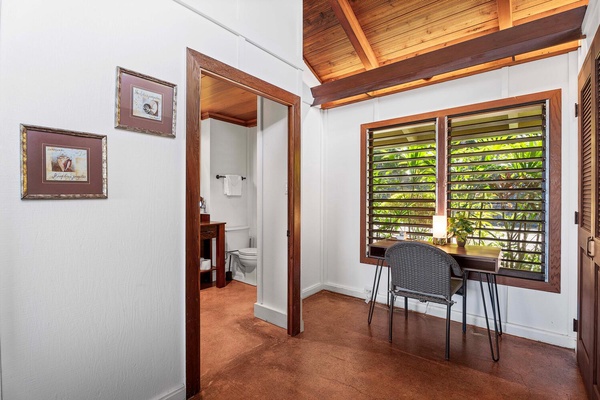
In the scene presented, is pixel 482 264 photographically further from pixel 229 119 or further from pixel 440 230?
pixel 229 119

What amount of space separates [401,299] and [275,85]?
2.72m

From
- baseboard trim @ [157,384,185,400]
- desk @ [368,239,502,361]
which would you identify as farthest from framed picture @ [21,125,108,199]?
desk @ [368,239,502,361]

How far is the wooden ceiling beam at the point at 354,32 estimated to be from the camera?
3.06m

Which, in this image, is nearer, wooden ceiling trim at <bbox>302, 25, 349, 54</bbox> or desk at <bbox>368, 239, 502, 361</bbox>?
desk at <bbox>368, 239, 502, 361</bbox>

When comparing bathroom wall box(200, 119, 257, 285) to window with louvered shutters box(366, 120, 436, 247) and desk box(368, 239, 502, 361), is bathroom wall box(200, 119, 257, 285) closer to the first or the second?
window with louvered shutters box(366, 120, 436, 247)

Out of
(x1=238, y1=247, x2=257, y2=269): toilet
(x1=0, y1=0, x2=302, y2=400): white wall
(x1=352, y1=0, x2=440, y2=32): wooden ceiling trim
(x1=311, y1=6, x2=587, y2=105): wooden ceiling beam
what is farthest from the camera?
(x1=238, y1=247, x2=257, y2=269): toilet

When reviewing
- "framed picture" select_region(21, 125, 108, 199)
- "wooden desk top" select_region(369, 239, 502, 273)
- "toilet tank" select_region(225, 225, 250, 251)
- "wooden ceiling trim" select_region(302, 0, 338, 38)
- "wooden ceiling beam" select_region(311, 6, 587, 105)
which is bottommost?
"toilet tank" select_region(225, 225, 250, 251)

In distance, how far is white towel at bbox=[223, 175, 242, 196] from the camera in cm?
486

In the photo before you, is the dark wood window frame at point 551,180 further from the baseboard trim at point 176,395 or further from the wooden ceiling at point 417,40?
the baseboard trim at point 176,395

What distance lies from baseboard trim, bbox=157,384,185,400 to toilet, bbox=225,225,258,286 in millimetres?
2352

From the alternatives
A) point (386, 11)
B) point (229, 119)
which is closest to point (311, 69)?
point (386, 11)

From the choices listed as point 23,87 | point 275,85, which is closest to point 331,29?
point 275,85

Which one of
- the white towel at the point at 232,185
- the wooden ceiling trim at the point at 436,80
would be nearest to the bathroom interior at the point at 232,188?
the white towel at the point at 232,185

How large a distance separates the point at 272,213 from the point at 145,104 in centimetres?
169
